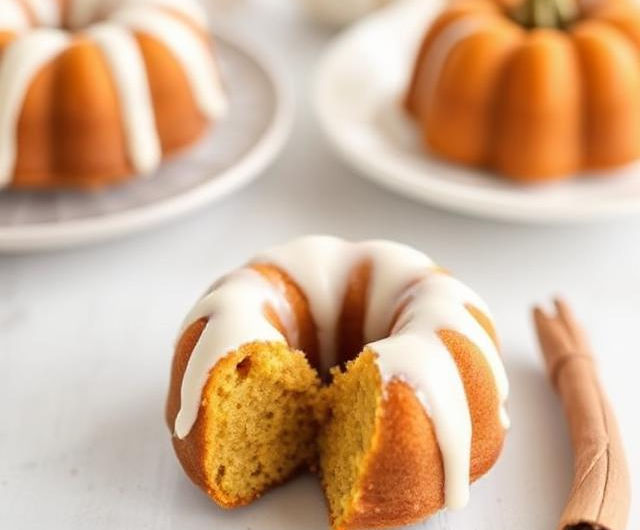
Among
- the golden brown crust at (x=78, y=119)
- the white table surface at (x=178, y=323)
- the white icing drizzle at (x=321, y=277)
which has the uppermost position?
the white icing drizzle at (x=321, y=277)

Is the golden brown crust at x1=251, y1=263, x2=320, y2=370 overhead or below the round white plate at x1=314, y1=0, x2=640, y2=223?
overhead

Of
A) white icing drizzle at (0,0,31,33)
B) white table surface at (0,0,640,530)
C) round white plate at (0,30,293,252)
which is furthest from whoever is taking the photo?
white icing drizzle at (0,0,31,33)

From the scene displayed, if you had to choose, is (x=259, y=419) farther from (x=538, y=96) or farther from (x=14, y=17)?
(x=14, y=17)

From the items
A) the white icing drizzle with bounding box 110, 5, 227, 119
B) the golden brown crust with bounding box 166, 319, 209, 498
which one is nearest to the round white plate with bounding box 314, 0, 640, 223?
the white icing drizzle with bounding box 110, 5, 227, 119

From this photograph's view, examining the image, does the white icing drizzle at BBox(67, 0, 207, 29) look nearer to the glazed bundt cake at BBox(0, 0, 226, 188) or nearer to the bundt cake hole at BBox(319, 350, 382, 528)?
the glazed bundt cake at BBox(0, 0, 226, 188)

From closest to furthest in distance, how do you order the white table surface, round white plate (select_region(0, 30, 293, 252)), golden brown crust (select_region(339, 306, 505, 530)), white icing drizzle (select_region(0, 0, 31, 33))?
golden brown crust (select_region(339, 306, 505, 530)), the white table surface, round white plate (select_region(0, 30, 293, 252)), white icing drizzle (select_region(0, 0, 31, 33))

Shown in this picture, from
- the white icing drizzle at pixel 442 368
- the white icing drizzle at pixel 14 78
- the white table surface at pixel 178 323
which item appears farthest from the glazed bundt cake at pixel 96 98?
the white icing drizzle at pixel 442 368

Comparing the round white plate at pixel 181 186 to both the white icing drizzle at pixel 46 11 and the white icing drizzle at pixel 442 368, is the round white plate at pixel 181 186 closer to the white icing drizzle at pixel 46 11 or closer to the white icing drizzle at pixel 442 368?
the white icing drizzle at pixel 46 11
